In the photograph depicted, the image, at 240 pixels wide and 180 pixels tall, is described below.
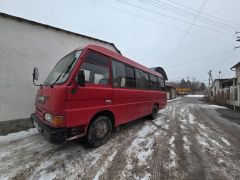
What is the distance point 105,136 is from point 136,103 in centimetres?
190

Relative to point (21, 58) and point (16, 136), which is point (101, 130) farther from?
point (21, 58)

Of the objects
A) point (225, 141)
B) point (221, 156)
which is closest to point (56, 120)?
point (221, 156)

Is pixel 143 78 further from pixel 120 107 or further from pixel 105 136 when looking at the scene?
pixel 105 136

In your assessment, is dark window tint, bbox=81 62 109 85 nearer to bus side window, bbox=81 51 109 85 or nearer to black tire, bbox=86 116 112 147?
bus side window, bbox=81 51 109 85

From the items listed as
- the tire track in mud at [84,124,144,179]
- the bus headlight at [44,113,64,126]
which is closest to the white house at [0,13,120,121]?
the bus headlight at [44,113,64,126]

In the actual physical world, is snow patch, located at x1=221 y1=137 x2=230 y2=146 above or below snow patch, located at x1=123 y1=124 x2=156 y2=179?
below

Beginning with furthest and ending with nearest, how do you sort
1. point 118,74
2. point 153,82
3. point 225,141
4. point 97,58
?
point 153,82
point 225,141
point 118,74
point 97,58

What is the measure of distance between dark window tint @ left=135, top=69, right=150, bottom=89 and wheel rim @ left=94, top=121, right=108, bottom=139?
2.28 m

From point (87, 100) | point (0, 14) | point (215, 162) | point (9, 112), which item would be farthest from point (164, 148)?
point (0, 14)

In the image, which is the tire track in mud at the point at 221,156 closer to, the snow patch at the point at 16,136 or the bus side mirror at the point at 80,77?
the bus side mirror at the point at 80,77

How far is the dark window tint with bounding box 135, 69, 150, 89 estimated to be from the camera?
5.61 m

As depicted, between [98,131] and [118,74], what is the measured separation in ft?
5.84

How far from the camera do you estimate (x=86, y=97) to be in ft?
10.5

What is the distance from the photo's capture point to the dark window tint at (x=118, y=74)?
162 inches
